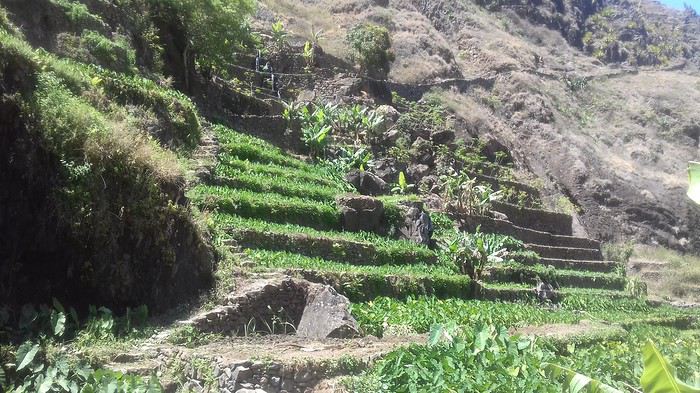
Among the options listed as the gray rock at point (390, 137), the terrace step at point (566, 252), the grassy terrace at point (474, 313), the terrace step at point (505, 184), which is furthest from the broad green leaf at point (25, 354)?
the terrace step at point (505, 184)

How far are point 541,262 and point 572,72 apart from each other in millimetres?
31423

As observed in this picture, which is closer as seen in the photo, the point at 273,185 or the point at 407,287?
the point at 407,287

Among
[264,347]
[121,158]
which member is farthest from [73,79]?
[264,347]

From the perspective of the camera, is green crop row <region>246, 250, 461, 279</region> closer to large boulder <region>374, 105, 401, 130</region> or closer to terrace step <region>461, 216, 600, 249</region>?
terrace step <region>461, 216, 600, 249</region>

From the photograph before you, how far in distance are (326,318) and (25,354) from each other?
15.0 feet

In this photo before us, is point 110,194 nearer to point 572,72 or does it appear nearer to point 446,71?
point 446,71

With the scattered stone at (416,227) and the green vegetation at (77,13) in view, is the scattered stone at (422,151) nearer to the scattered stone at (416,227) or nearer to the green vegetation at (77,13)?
the scattered stone at (416,227)

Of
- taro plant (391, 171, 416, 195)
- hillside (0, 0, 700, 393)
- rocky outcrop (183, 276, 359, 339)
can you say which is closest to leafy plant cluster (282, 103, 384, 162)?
hillside (0, 0, 700, 393)

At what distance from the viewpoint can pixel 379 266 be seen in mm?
15477

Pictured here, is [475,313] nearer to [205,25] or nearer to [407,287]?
[407,287]

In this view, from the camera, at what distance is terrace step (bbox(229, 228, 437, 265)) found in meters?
13.0

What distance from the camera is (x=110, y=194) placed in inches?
367

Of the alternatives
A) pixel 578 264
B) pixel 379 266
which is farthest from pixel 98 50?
pixel 578 264

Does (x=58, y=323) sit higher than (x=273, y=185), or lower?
lower
